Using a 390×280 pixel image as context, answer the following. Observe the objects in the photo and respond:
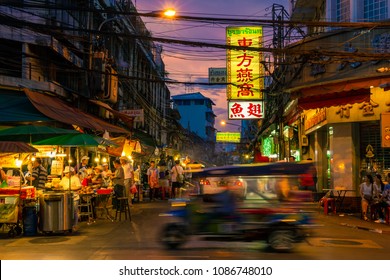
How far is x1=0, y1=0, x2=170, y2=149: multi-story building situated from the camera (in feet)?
51.5

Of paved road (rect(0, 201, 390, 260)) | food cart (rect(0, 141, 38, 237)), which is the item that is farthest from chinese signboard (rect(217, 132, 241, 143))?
food cart (rect(0, 141, 38, 237))

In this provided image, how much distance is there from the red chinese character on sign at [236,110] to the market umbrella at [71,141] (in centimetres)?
1379

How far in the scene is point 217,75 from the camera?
27844 millimetres

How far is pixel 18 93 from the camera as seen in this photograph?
18359mm

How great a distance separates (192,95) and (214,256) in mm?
70250

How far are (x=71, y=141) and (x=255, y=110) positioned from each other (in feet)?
48.8

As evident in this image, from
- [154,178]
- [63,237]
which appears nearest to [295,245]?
[63,237]

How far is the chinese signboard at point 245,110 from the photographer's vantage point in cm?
2639

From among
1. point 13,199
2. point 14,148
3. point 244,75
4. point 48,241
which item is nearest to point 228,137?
point 244,75

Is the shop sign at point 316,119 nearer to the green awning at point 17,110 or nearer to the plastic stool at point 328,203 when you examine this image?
the plastic stool at point 328,203

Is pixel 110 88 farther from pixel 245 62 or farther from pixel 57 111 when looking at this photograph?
pixel 57 111

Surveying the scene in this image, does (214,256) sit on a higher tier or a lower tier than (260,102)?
lower

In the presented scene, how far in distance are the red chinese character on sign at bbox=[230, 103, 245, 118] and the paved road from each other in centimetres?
1293
